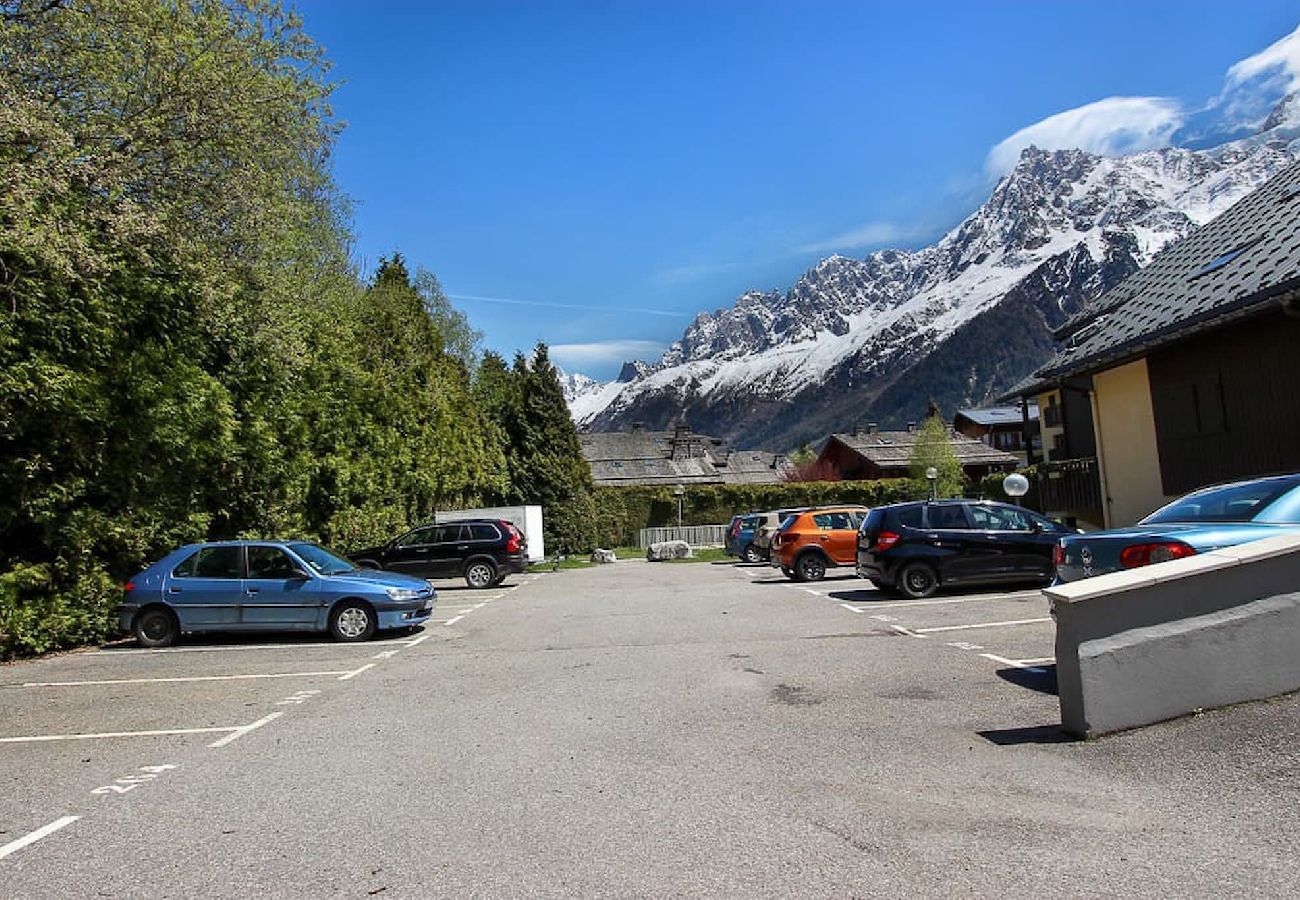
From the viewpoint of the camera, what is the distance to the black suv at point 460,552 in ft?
78.2

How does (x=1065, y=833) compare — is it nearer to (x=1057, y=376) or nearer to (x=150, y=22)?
(x=150, y=22)

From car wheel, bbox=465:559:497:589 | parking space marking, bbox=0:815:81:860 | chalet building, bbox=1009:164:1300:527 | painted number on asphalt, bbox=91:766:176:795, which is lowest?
painted number on asphalt, bbox=91:766:176:795

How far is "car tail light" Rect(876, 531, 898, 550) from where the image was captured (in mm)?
15875

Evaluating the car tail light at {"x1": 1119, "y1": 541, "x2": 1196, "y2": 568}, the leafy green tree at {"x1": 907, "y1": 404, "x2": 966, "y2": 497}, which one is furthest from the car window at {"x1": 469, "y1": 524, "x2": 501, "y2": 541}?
the leafy green tree at {"x1": 907, "y1": 404, "x2": 966, "y2": 497}

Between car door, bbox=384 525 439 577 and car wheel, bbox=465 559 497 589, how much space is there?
1.00m

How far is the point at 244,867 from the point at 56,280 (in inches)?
393

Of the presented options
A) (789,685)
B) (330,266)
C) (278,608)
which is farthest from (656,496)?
(789,685)

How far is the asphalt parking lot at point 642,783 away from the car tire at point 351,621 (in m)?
2.82

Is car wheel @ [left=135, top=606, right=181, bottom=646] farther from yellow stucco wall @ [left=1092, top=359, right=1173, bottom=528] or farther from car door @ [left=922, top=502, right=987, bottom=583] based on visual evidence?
yellow stucco wall @ [left=1092, top=359, right=1173, bottom=528]

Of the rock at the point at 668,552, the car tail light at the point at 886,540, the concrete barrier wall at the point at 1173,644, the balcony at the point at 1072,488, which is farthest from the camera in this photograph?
the rock at the point at 668,552

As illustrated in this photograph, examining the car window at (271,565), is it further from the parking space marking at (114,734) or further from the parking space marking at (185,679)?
the parking space marking at (114,734)

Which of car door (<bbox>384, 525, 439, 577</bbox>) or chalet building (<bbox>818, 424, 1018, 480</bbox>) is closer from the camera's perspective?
car door (<bbox>384, 525, 439, 577</bbox>)

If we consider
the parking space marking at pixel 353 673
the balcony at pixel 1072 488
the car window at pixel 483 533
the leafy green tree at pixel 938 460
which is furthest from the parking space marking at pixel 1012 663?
the leafy green tree at pixel 938 460

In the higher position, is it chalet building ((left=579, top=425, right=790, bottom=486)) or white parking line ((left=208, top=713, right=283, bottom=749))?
chalet building ((left=579, top=425, right=790, bottom=486))
